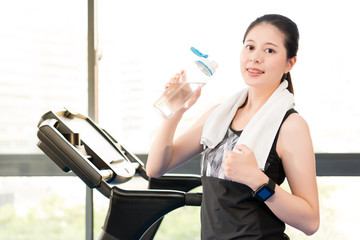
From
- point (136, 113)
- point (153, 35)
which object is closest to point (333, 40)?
point (153, 35)

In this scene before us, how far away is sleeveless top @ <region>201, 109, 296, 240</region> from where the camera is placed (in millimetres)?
1106

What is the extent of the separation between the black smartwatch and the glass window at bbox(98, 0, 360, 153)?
5.81 ft

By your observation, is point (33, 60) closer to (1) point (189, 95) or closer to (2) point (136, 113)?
(2) point (136, 113)

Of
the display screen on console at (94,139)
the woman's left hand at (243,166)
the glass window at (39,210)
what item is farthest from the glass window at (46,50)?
the woman's left hand at (243,166)

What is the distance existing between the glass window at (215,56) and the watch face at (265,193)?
1776 mm

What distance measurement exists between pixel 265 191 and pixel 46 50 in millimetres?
2162

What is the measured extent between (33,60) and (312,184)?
220 cm

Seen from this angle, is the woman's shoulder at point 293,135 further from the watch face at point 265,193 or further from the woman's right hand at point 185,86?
the woman's right hand at point 185,86

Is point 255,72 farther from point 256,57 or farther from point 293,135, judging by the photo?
point 293,135

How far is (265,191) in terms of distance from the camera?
1035 mm

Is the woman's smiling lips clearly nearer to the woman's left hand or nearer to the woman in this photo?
the woman

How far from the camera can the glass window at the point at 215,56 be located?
2740mm

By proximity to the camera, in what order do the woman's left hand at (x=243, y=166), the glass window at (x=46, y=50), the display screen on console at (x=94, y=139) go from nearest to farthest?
the woman's left hand at (x=243, y=166) < the display screen on console at (x=94, y=139) < the glass window at (x=46, y=50)

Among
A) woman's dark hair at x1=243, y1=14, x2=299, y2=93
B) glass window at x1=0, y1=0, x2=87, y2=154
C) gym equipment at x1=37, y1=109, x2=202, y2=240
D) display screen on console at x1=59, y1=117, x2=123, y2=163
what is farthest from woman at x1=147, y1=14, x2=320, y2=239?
glass window at x1=0, y1=0, x2=87, y2=154
